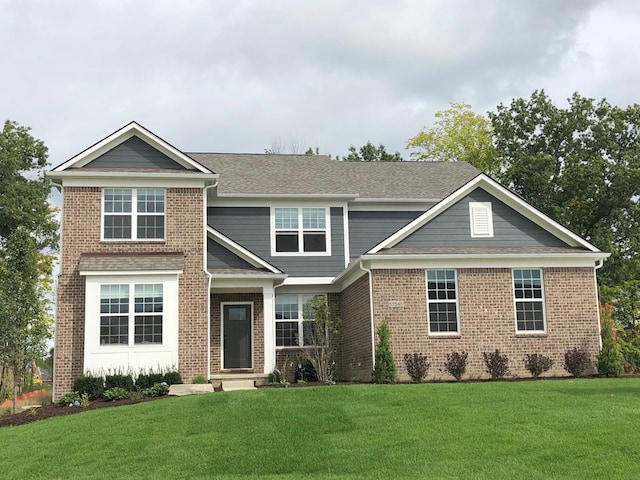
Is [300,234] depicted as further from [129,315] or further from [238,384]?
[129,315]

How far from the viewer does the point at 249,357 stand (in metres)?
22.9

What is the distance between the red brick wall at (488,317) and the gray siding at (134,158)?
Result: 23.1 ft

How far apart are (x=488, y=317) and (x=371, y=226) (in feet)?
21.3

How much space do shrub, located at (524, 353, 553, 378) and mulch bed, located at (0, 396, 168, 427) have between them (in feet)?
33.3

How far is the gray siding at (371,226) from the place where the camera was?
82.1ft

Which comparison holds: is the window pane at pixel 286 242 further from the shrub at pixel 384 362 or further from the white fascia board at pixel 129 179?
the shrub at pixel 384 362

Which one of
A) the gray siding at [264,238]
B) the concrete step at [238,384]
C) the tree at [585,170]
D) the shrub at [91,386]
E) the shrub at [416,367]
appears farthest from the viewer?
the tree at [585,170]

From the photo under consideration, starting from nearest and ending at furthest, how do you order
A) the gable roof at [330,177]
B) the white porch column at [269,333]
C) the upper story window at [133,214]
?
the upper story window at [133,214]
the white porch column at [269,333]
the gable roof at [330,177]

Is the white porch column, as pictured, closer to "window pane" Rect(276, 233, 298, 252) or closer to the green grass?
"window pane" Rect(276, 233, 298, 252)

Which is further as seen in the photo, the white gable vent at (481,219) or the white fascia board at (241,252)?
the white fascia board at (241,252)

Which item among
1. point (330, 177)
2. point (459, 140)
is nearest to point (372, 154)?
point (459, 140)

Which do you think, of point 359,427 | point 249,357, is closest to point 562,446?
point 359,427

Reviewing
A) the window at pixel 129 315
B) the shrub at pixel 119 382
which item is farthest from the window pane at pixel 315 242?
the shrub at pixel 119 382

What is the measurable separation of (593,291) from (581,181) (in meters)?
15.8
